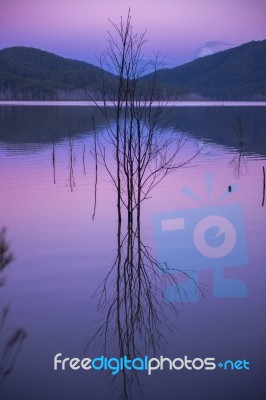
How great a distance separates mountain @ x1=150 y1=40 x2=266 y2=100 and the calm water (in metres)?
106

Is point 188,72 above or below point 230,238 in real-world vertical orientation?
above

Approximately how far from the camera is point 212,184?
41.3ft

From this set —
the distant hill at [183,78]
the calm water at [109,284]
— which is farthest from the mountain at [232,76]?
the calm water at [109,284]

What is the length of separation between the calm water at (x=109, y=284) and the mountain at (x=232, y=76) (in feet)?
347

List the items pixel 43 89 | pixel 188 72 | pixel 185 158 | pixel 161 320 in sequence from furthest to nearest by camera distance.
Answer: pixel 188 72 → pixel 43 89 → pixel 185 158 → pixel 161 320

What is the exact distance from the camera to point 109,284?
5.61m

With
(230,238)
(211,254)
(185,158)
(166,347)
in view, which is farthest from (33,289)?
(185,158)

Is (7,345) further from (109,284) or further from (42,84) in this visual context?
(42,84)

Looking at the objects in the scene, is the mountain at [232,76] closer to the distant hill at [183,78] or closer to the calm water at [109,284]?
the distant hill at [183,78]

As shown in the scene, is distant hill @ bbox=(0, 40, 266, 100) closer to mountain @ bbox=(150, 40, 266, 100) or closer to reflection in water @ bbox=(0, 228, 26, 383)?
mountain @ bbox=(150, 40, 266, 100)

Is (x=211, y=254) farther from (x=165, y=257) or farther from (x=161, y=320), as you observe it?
(x=161, y=320)

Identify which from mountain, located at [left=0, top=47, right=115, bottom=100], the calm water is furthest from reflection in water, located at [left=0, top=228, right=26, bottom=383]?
mountain, located at [left=0, top=47, right=115, bottom=100]

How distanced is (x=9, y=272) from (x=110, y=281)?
123cm

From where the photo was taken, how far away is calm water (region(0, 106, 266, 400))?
3619 millimetres
